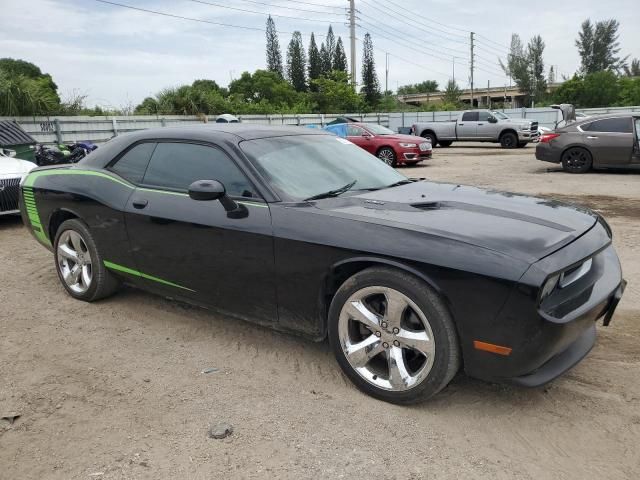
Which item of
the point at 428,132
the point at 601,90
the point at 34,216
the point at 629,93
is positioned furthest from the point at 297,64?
the point at 34,216

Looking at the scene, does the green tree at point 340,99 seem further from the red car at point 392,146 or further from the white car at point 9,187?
the white car at point 9,187

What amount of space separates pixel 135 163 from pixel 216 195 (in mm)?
1242

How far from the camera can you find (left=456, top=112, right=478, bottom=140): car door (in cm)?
2325

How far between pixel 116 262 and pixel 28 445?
1771 millimetres

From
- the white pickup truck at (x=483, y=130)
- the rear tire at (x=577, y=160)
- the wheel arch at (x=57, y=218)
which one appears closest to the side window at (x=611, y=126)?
the rear tire at (x=577, y=160)

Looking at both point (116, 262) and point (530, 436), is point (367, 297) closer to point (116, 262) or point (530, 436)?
point (530, 436)

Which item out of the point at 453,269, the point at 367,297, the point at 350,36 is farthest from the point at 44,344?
the point at 350,36

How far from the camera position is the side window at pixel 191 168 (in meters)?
3.37

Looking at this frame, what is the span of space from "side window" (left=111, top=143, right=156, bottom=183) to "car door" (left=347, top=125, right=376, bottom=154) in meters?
12.1

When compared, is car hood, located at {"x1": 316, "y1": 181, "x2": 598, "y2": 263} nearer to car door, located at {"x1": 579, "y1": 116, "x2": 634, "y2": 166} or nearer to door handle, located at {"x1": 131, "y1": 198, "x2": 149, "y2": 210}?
door handle, located at {"x1": 131, "y1": 198, "x2": 149, "y2": 210}

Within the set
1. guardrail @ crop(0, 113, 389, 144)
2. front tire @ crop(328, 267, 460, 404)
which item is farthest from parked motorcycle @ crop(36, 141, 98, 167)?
front tire @ crop(328, 267, 460, 404)

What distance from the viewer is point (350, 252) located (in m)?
2.78

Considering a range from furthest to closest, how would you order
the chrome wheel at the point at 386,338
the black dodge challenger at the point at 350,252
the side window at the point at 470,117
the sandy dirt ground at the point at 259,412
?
the side window at the point at 470,117 → the chrome wheel at the point at 386,338 → the black dodge challenger at the point at 350,252 → the sandy dirt ground at the point at 259,412

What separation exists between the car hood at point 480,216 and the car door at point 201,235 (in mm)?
501
